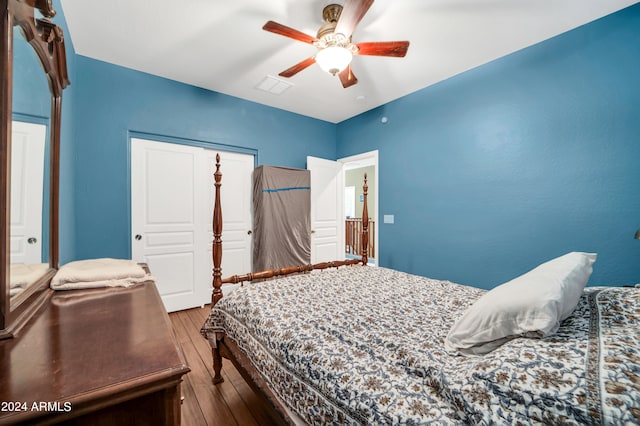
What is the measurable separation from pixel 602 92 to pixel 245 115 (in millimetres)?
3653

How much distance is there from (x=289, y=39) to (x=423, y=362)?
2602 millimetres

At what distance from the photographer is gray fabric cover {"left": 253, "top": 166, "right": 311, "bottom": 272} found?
3.58 meters

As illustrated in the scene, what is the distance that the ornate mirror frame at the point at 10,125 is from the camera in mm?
803

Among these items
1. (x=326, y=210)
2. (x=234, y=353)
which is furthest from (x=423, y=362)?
(x=326, y=210)

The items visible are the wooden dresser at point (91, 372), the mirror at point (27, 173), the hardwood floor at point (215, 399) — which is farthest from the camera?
the hardwood floor at point (215, 399)

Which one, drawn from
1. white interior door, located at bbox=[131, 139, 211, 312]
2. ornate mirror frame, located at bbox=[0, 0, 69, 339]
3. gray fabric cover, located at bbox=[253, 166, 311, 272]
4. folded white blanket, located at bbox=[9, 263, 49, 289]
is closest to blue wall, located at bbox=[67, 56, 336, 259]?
white interior door, located at bbox=[131, 139, 211, 312]

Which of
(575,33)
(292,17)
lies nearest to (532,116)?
(575,33)

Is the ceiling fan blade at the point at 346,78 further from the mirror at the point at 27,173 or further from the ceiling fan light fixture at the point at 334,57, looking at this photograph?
the mirror at the point at 27,173

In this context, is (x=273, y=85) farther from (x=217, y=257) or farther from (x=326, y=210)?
(x=217, y=257)

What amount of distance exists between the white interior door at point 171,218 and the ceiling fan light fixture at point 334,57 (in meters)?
2.06

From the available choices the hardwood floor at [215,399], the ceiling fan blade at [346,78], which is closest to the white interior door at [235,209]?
the hardwood floor at [215,399]

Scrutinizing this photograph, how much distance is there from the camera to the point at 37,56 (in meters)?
1.21

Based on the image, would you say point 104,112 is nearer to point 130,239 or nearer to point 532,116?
point 130,239

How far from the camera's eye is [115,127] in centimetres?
283
